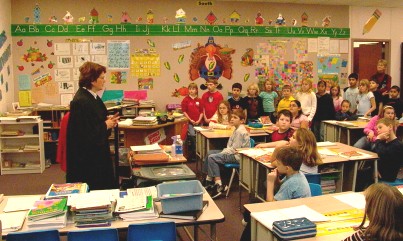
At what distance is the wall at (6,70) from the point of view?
7098mm

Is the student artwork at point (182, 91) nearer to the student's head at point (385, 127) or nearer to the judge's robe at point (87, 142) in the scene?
the student's head at point (385, 127)

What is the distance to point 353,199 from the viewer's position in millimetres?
2930

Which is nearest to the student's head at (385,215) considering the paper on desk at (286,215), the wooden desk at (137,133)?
the paper on desk at (286,215)

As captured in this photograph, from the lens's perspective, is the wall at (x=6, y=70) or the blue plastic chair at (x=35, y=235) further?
the wall at (x=6, y=70)

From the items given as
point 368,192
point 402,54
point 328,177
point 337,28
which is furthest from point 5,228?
point 402,54

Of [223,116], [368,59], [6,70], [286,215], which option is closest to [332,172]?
[286,215]

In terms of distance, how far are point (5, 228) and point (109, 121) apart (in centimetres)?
146

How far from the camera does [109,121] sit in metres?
3.74

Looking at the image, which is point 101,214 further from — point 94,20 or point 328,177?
point 94,20

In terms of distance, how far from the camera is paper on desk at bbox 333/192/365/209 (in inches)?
111

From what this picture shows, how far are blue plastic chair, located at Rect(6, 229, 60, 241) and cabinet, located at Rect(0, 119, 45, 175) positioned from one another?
15.7 ft

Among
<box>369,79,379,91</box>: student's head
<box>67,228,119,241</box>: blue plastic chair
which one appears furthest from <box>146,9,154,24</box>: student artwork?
<box>67,228,119,241</box>: blue plastic chair

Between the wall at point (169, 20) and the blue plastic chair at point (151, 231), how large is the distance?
5.91 meters

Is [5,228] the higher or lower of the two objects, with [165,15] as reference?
lower
